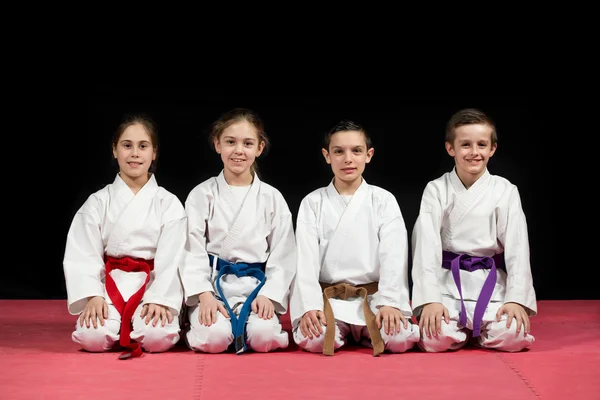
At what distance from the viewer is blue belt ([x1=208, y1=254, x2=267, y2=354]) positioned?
130 inches

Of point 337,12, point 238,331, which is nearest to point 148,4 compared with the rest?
point 337,12

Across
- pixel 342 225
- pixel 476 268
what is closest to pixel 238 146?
pixel 342 225

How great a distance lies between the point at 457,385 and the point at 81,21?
3111 mm

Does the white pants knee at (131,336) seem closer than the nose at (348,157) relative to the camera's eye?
Yes

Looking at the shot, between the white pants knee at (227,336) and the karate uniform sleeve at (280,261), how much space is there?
14 centimetres

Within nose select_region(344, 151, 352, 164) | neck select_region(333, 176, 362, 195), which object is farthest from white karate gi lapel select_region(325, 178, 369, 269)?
nose select_region(344, 151, 352, 164)

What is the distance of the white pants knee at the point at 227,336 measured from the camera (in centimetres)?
326

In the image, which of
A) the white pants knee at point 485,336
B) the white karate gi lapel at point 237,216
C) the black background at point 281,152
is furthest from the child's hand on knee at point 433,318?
the black background at point 281,152

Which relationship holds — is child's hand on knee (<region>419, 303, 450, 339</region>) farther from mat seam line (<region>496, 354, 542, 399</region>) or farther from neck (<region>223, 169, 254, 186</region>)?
neck (<region>223, 169, 254, 186</region>)

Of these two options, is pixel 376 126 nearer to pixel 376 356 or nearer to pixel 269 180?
pixel 269 180

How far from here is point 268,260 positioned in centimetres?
353

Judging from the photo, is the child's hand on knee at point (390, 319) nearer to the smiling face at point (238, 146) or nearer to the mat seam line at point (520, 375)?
the mat seam line at point (520, 375)

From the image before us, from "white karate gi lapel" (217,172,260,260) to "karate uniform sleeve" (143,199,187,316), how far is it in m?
0.19

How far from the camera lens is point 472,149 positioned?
3533mm
